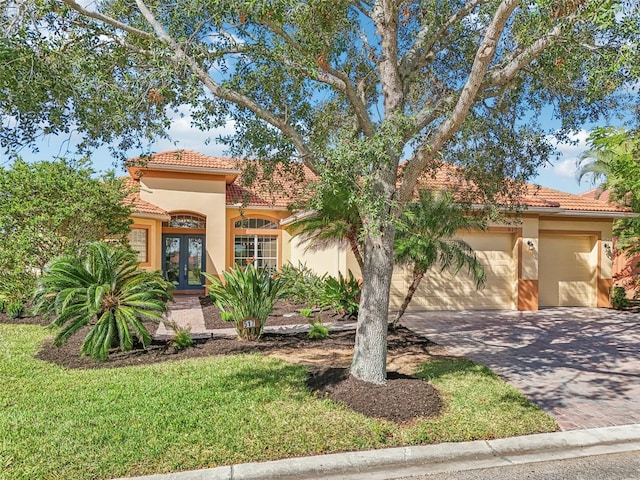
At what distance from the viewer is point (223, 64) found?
6.98 m

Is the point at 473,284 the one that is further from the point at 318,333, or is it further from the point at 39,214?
the point at 39,214

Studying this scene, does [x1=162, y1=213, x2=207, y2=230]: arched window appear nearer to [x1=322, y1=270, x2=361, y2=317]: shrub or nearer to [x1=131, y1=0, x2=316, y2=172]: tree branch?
[x1=322, y1=270, x2=361, y2=317]: shrub

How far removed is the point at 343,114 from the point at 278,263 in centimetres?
1136

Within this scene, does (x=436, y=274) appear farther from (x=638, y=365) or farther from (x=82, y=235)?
(x=82, y=235)

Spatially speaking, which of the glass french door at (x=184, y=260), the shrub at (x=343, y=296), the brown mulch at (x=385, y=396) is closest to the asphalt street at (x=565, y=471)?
the brown mulch at (x=385, y=396)

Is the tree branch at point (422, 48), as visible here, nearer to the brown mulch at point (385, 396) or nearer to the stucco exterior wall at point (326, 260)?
the brown mulch at point (385, 396)

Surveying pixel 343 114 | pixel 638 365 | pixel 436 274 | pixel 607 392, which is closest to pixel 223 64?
pixel 343 114

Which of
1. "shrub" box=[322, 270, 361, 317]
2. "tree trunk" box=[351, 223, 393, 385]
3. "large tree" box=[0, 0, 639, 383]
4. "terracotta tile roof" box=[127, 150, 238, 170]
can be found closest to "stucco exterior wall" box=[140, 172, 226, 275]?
"terracotta tile roof" box=[127, 150, 238, 170]

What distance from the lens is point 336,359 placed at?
7980 millimetres

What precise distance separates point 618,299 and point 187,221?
56.2 ft

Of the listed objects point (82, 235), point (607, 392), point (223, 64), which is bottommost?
point (607, 392)

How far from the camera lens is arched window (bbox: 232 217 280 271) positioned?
752 inches

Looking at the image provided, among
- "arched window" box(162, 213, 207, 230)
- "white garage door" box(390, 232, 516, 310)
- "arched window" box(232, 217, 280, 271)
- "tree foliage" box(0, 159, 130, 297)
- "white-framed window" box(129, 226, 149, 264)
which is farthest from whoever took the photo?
"arched window" box(232, 217, 280, 271)

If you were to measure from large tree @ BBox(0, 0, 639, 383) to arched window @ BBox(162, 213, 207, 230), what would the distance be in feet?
36.5
